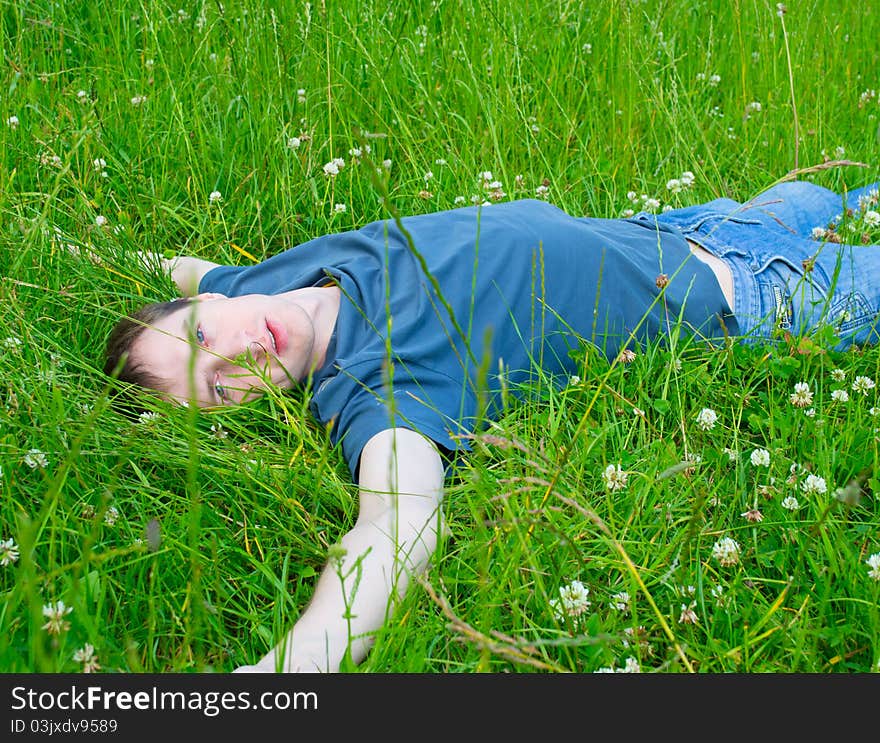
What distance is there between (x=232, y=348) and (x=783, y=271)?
1834 millimetres

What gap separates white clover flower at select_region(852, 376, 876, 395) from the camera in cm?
245

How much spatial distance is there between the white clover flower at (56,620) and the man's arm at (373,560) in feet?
1.08

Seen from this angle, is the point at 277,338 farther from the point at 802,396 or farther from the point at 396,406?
the point at 802,396


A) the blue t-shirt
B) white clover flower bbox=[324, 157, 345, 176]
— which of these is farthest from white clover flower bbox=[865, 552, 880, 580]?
white clover flower bbox=[324, 157, 345, 176]

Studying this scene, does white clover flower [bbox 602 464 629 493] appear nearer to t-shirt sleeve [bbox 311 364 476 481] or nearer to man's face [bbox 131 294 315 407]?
t-shirt sleeve [bbox 311 364 476 481]

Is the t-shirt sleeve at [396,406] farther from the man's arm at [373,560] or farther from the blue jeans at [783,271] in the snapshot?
the blue jeans at [783,271]

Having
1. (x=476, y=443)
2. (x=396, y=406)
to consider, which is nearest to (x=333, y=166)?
(x=396, y=406)

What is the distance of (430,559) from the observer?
1.93 meters

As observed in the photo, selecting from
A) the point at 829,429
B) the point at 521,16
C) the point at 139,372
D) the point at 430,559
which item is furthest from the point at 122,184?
the point at 829,429

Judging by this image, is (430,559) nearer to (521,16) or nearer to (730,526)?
(730,526)

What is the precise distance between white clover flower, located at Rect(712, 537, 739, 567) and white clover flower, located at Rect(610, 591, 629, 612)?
0.71 feet

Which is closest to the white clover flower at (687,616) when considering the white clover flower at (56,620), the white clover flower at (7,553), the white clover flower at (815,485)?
the white clover flower at (815,485)
